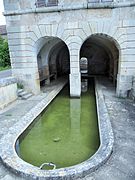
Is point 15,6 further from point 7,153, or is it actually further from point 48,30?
point 7,153

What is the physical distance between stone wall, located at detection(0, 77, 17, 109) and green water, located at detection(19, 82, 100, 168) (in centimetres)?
187

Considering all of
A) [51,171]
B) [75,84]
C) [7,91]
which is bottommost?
[51,171]

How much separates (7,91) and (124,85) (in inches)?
228

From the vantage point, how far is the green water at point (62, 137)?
13.4 feet

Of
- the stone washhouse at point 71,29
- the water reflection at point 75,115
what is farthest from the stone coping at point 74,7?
the water reflection at point 75,115

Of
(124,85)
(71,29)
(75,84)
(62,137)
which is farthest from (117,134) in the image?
(71,29)

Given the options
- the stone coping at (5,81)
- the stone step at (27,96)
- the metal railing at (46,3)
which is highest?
the metal railing at (46,3)

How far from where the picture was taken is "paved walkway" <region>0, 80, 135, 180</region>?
3.16 meters

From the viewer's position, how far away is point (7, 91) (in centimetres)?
757

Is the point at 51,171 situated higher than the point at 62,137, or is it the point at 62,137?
the point at 51,171

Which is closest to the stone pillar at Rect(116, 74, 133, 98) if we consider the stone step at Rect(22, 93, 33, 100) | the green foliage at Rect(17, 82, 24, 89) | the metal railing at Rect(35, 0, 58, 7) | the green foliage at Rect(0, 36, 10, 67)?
the stone step at Rect(22, 93, 33, 100)

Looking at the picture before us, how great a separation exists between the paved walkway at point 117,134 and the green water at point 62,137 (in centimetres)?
67

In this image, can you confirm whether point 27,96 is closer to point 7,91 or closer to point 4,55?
point 7,91

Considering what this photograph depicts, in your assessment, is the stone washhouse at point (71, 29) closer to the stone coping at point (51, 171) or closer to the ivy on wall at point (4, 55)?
the stone coping at point (51, 171)
